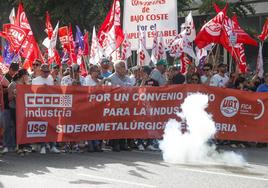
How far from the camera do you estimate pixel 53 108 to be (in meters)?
12.3

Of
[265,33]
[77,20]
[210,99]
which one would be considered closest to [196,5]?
[77,20]

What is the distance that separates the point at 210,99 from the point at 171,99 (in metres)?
0.86

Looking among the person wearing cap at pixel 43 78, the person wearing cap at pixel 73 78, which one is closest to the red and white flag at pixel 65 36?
the person wearing cap at pixel 73 78

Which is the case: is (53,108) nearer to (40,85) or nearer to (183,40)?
(40,85)

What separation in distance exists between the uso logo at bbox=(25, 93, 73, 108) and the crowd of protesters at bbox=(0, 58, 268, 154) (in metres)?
0.38

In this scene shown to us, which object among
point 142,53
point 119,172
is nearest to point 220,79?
point 142,53

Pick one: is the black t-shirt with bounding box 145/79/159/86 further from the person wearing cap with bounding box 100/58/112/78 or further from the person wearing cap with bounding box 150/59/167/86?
the person wearing cap with bounding box 100/58/112/78

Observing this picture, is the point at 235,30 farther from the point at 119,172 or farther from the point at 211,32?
the point at 119,172

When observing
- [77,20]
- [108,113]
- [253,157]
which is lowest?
[253,157]

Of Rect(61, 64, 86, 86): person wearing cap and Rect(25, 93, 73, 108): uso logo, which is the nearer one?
Rect(25, 93, 73, 108): uso logo

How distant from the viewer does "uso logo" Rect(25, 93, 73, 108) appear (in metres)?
12.1

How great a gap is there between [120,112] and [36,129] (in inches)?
74.8

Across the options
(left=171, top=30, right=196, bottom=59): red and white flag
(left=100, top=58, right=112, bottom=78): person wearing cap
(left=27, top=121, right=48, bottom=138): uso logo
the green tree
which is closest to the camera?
(left=27, top=121, right=48, bottom=138): uso logo

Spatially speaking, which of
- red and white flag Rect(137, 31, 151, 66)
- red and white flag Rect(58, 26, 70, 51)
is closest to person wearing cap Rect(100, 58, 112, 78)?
red and white flag Rect(137, 31, 151, 66)
